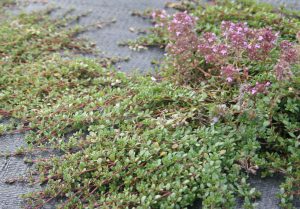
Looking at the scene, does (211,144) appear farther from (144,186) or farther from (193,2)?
(193,2)

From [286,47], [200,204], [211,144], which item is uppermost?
[286,47]

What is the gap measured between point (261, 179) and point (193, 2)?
2.17 m

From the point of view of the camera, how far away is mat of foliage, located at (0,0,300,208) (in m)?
2.26

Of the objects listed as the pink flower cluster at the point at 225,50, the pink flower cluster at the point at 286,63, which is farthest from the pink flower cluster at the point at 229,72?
the pink flower cluster at the point at 286,63

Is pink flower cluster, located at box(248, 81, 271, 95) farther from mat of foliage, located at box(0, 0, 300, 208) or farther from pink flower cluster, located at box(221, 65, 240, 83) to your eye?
pink flower cluster, located at box(221, 65, 240, 83)

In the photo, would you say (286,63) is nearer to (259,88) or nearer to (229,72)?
(259,88)

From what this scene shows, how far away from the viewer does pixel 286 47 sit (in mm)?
2678

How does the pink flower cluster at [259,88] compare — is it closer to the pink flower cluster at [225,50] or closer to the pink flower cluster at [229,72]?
the pink flower cluster at [225,50]

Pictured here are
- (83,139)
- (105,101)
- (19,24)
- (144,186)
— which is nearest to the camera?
(144,186)

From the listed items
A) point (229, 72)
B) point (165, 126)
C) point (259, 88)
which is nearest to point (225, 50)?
point (229, 72)

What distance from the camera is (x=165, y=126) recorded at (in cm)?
257

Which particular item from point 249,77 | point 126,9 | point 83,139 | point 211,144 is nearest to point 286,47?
point 249,77

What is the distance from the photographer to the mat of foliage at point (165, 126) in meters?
2.26

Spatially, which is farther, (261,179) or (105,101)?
(105,101)
